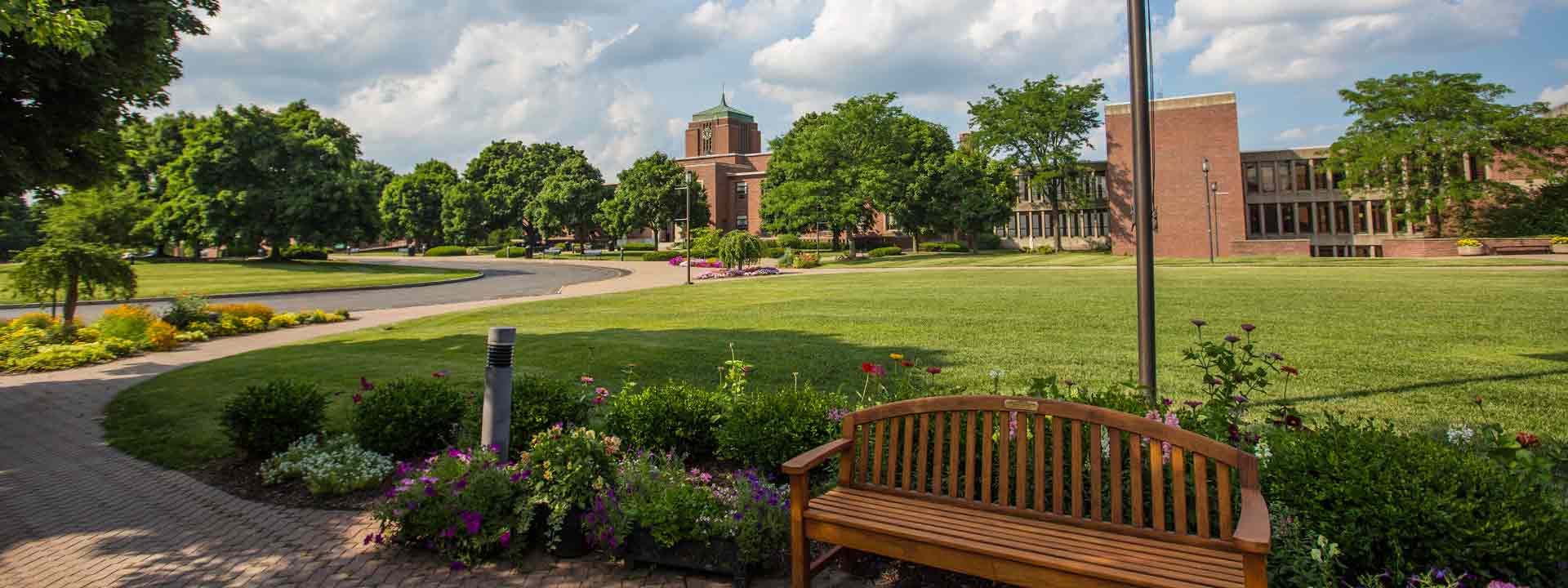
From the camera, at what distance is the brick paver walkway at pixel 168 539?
163 inches

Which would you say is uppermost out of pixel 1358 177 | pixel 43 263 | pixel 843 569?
pixel 1358 177

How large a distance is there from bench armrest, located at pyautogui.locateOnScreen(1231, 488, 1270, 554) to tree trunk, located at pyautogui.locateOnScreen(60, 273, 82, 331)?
17964 mm

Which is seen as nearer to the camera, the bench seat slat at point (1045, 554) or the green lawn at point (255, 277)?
the bench seat slat at point (1045, 554)

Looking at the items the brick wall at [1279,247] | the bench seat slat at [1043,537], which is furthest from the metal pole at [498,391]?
the brick wall at [1279,247]

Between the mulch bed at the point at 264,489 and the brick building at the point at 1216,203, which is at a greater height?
the brick building at the point at 1216,203

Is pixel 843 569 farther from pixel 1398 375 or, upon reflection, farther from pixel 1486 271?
pixel 1486 271

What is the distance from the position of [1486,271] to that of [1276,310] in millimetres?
17213

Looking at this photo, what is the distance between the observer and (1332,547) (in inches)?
119

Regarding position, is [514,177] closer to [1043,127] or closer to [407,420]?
[1043,127]

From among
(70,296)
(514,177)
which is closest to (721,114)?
(514,177)

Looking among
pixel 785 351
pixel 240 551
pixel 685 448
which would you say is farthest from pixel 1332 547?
pixel 785 351

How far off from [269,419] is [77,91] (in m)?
4.73

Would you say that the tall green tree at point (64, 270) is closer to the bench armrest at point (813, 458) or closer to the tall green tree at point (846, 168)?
the bench armrest at point (813, 458)

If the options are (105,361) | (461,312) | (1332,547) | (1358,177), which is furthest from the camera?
(1358,177)
